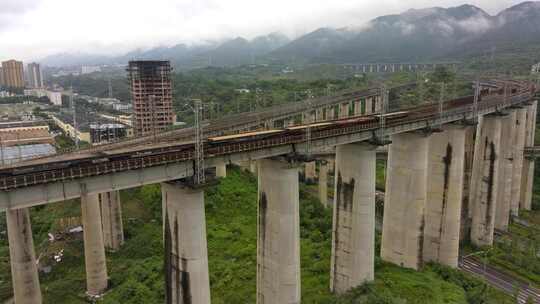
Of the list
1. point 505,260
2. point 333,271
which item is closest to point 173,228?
point 333,271

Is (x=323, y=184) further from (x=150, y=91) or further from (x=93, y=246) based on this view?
(x=150, y=91)

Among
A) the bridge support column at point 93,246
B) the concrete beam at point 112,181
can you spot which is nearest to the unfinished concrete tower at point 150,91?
the bridge support column at point 93,246

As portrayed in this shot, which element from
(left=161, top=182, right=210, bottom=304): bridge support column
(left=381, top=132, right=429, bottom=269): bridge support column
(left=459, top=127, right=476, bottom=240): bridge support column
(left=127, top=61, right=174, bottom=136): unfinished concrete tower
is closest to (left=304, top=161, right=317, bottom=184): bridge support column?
(left=459, top=127, right=476, bottom=240): bridge support column

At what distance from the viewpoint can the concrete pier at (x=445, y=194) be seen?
166 feet

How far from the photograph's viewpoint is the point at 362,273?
132 feet

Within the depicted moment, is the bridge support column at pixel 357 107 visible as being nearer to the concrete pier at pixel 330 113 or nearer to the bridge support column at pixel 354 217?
the concrete pier at pixel 330 113

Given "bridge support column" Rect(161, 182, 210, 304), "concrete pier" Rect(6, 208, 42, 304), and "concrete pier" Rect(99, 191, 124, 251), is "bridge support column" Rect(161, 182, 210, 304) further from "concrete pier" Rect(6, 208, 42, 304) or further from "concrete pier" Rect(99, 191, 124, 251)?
"concrete pier" Rect(99, 191, 124, 251)

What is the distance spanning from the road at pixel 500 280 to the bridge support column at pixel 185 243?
120ft

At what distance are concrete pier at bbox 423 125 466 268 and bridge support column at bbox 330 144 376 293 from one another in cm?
1473

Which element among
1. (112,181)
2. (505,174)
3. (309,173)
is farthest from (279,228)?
(309,173)

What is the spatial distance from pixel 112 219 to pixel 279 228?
2926 cm

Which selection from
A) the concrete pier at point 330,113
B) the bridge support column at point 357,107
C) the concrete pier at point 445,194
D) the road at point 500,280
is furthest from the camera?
the bridge support column at point 357,107

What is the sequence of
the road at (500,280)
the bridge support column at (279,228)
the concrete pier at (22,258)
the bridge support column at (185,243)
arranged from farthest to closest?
the road at (500,280) → the concrete pier at (22,258) → the bridge support column at (279,228) → the bridge support column at (185,243)

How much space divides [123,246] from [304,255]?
2371 centimetres
